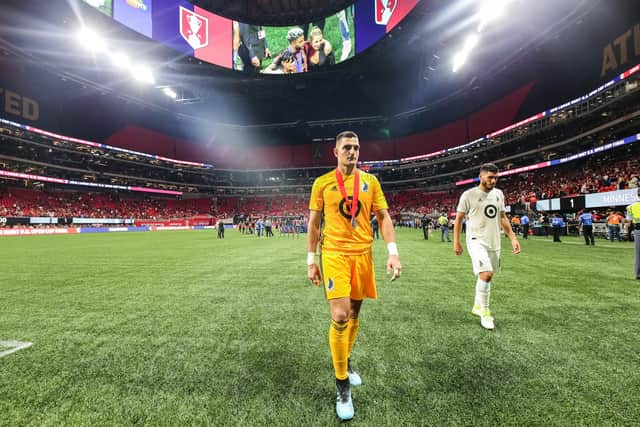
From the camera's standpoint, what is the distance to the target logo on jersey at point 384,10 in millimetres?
28094

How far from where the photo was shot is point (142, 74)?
135ft

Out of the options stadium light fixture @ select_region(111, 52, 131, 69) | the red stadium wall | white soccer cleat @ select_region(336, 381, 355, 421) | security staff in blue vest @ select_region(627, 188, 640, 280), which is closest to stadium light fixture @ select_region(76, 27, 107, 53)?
stadium light fixture @ select_region(111, 52, 131, 69)

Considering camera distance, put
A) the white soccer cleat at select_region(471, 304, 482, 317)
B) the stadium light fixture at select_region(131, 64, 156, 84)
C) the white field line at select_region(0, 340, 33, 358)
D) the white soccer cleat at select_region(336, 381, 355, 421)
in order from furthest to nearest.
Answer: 1. the stadium light fixture at select_region(131, 64, 156, 84)
2. the white soccer cleat at select_region(471, 304, 482, 317)
3. the white field line at select_region(0, 340, 33, 358)
4. the white soccer cleat at select_region(336, 381, 355, 421)

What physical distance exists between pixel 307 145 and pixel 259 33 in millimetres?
30503

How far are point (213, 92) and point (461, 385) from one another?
53951 mm

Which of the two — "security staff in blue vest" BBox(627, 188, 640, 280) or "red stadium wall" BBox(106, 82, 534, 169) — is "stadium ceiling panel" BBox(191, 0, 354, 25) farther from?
"security staff in blue vest" BBox(627, 188, 640, 280)

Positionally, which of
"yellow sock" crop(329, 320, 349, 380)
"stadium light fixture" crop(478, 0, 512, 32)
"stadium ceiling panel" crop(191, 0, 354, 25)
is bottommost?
"yellow sock" crop(329, 320, 349, 380)

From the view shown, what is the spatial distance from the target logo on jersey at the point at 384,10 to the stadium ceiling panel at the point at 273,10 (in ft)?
28.2

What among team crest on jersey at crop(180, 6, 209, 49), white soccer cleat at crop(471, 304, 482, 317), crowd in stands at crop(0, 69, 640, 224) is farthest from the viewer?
team crest on jersey at crop(180, 6, 209, 49)

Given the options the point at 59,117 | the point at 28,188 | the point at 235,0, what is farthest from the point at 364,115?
the point at 28,188

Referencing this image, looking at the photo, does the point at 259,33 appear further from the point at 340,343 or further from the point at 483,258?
the point at 340,343

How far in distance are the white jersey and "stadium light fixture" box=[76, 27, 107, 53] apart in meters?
44.5

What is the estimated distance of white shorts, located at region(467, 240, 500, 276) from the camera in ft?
13.6

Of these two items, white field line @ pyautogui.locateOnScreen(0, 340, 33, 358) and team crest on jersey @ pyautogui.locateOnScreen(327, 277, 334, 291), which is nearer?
team crest on jersey @ pyautogui.locateOnScreen(327, 277, 334, 291)
